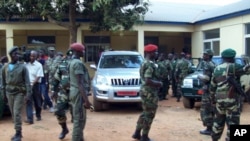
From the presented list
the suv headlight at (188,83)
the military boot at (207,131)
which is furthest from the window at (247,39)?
the military boot at (207,131)

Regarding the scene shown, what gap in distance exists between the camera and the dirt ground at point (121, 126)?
6598 mm

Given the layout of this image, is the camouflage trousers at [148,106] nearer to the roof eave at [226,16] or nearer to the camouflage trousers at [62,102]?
the camouflage trousers at [62,102]

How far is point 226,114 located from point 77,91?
2.38 meters

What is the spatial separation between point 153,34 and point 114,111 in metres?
12.5

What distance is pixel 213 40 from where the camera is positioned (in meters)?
18.1

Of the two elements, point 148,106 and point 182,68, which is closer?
point 148,106

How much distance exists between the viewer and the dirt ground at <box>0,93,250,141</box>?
660 centimetres

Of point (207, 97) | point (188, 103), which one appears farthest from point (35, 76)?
point (188, 103)

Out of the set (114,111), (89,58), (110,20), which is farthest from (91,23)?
(114,111)

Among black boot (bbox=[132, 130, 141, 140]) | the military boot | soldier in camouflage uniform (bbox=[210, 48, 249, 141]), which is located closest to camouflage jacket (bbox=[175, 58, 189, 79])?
the military boot

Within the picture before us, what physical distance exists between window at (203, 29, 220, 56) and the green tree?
15.4 ft

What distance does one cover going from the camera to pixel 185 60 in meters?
11.5

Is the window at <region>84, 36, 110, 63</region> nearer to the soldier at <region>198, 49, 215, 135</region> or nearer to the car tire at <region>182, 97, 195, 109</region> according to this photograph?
the car tire at <region>182, 97, 195, 109</region>

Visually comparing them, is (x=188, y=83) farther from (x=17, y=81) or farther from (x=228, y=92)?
(x=17, y=81)
